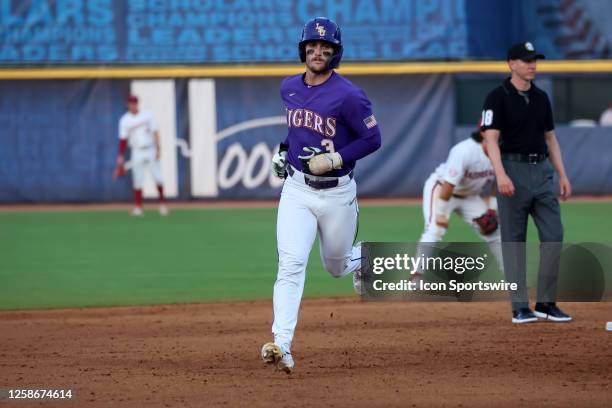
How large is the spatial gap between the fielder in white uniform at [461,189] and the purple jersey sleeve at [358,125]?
3.32 meters

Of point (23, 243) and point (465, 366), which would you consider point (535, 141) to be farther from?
point (23, 243)

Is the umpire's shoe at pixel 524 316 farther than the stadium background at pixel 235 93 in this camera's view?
No

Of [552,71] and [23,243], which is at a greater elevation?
[552,71]

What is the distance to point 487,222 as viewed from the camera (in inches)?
401

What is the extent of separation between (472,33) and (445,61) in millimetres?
898

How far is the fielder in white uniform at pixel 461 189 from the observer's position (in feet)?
33.1

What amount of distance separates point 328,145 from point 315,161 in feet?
0.88

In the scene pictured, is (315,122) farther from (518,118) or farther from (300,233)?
(518,118)

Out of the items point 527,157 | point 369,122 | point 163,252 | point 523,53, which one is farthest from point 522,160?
point 163,252

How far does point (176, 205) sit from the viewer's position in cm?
2061

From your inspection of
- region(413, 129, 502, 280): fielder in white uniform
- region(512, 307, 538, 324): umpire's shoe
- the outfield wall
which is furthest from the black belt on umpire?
the outfield wall

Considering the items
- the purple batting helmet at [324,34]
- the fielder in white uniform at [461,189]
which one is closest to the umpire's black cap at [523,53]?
the fielder in white uniform at [461,189]

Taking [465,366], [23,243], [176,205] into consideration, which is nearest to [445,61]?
[176,205]

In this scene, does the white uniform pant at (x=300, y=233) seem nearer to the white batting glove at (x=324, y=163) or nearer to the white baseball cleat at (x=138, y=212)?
the white batting glove at (x=324, y=163)
